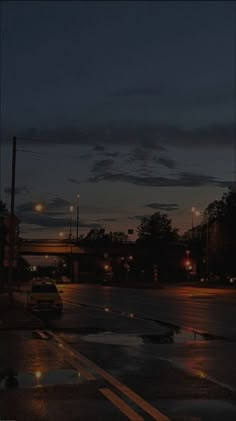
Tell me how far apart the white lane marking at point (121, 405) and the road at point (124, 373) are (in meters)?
0.01

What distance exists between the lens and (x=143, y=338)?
762 inches

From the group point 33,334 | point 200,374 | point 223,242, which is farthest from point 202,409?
point 223,242

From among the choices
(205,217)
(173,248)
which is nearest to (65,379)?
(173,248)

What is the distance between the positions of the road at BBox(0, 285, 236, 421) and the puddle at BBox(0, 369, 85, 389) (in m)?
0.02

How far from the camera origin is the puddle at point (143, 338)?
18234 mm

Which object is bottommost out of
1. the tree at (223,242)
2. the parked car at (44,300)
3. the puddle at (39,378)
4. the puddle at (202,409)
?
the puddle at (202,409)

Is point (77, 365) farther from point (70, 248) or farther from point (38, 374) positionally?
point (70, 248)

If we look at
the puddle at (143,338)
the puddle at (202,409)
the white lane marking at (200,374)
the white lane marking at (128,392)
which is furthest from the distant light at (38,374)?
the puddle at (143,338)

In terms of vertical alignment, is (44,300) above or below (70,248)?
below

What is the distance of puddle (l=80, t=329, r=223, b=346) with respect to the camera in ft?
59.8

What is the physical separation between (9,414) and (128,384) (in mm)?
2875

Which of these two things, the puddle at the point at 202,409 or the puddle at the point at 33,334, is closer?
the puddle at the point at 202,409

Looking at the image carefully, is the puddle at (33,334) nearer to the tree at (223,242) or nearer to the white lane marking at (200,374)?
the white lane marking at (200,374)

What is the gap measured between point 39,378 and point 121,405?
8.49 ft
